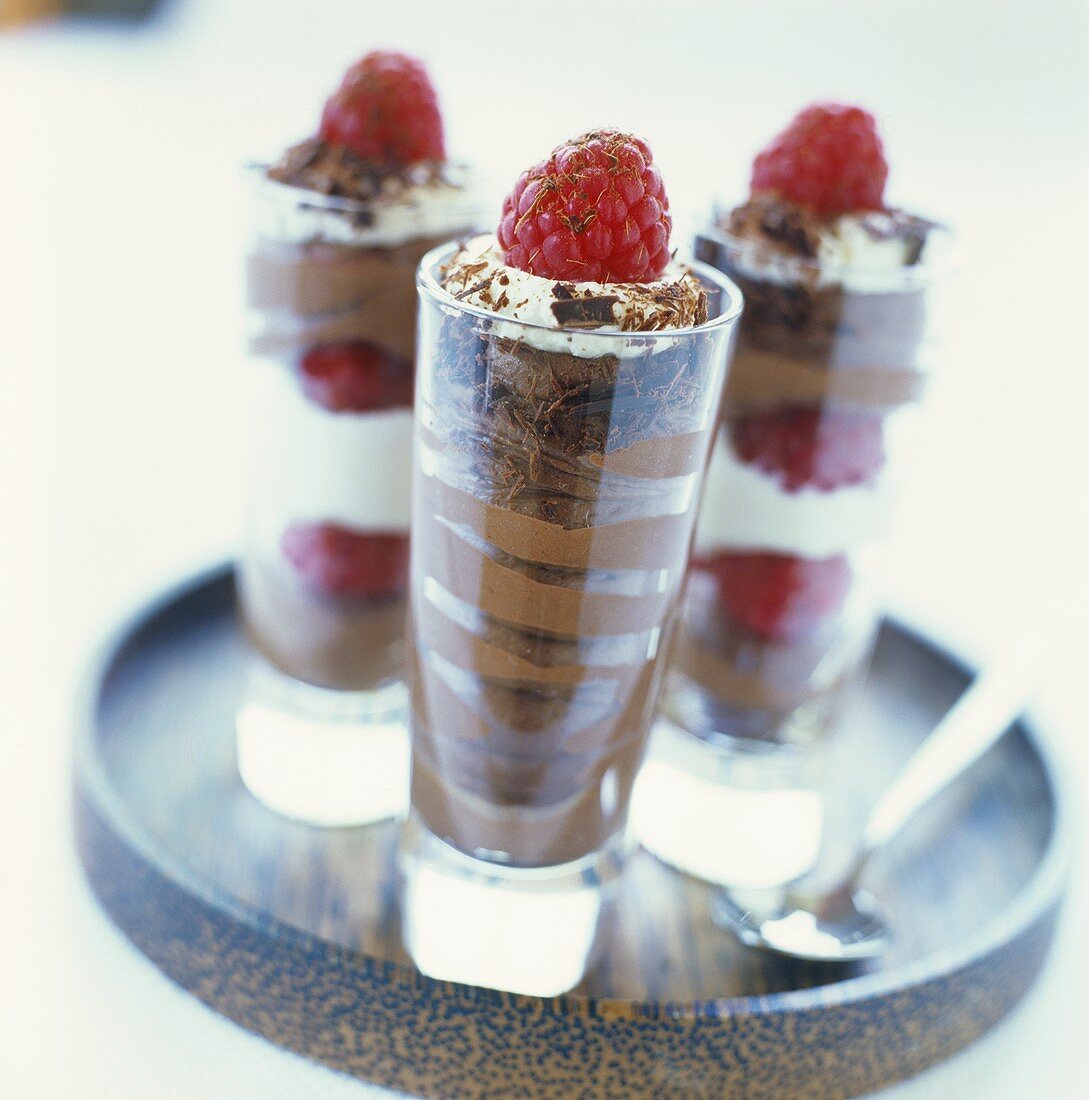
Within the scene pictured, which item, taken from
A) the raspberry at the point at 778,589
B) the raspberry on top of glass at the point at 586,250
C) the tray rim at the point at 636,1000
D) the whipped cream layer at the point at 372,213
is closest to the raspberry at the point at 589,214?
the raspberry on top of glass at the point at 586,250

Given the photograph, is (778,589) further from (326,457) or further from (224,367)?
(224,367)

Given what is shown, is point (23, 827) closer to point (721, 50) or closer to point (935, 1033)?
point (935, 1033)

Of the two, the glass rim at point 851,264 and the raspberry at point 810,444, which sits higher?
the glass rim at point 851,264

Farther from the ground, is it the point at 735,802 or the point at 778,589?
the point at 778,589

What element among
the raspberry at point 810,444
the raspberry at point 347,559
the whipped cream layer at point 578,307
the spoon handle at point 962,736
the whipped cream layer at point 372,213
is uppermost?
the whipped cream layer at point 578,307

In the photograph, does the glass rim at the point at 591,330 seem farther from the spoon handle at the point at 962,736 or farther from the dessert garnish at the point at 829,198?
the spoon handle at the point at 962,736

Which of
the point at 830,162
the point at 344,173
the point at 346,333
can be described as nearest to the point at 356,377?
the point at 346,333

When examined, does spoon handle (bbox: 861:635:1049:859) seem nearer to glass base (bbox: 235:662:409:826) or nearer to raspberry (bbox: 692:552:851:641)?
raspberry (bbox: 692:552:851:641)
